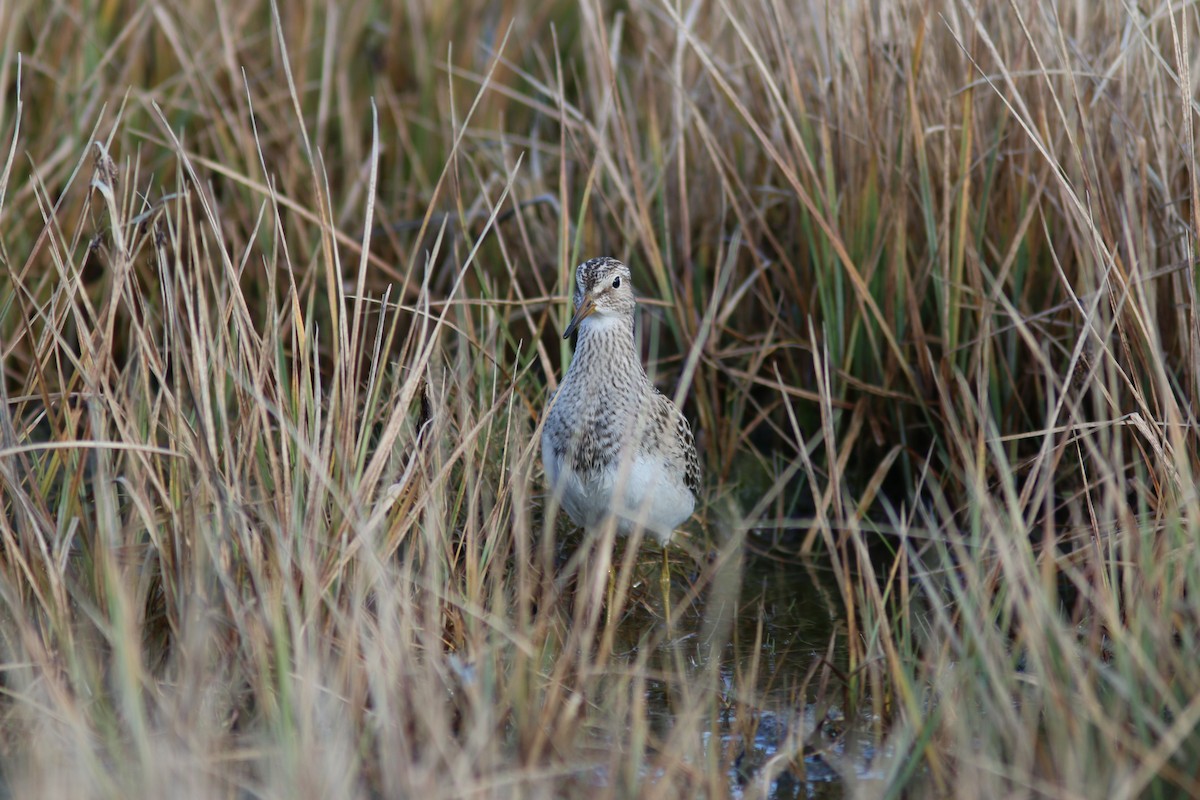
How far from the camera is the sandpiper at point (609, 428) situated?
4867mm

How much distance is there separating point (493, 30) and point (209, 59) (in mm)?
1625

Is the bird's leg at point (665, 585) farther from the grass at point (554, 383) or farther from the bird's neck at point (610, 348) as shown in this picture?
the bird's neck at point (610, 348)

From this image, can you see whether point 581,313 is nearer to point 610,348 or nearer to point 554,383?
point 610,348

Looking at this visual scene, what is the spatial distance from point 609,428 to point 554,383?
0.74 meters

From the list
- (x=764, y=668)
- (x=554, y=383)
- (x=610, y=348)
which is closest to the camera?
(x=764, y=668)

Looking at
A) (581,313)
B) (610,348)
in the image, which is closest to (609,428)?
(610,348)

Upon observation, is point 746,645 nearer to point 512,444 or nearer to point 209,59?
point 512,444

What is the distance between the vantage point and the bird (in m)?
4.87

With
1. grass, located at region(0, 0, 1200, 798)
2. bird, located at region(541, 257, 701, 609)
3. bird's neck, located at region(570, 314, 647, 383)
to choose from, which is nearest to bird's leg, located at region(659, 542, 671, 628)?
bird, located at region(541, 257, 701, 609)

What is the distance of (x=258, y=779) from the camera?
11.2 ft

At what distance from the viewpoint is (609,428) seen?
16.2ft

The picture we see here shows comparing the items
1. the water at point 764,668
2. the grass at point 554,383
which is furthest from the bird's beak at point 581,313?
the water at point 764,668

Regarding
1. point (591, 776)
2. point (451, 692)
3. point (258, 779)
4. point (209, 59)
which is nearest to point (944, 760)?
point (591, 776)

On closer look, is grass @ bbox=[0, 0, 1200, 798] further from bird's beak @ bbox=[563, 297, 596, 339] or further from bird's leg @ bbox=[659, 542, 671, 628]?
bird's beak @ bbox=[563, 297, 596, 339]
